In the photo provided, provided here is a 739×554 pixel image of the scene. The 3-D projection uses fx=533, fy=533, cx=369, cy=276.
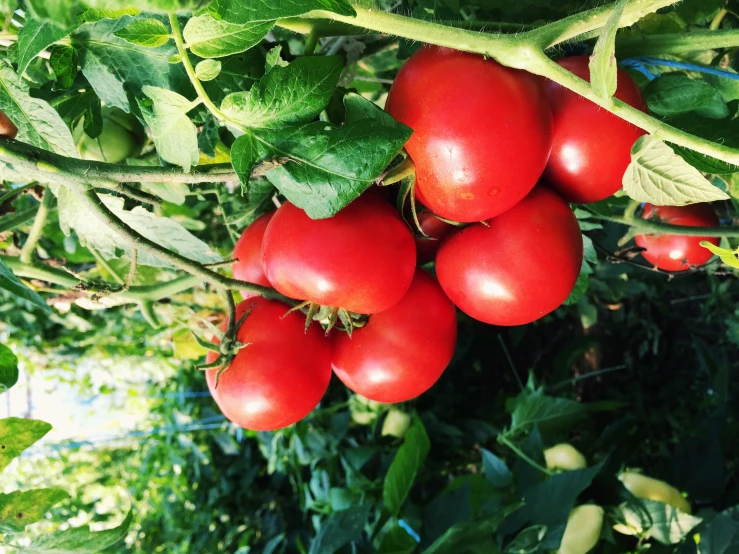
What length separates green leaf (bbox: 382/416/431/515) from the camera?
0.83 metres

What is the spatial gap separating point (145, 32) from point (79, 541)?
453mm

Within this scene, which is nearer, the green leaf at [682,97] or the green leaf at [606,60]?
the green leaf at [606,60]

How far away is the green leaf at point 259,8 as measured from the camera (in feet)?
0.82

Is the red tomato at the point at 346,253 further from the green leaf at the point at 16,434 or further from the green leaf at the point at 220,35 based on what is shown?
the green leaf at the point at 16,434

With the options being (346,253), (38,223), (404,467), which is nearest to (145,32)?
(346,253)

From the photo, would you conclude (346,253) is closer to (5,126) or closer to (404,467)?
(5,126)

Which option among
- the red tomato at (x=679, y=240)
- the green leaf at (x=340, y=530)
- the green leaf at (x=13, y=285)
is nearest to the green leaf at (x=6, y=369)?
the green leaf at (x=13, y=285)

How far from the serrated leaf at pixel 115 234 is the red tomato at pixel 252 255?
2 centimetres

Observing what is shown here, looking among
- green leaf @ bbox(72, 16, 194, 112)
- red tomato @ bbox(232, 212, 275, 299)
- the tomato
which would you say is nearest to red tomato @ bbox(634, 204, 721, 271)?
red tomato @ bbox(232, 212, 275, 299)

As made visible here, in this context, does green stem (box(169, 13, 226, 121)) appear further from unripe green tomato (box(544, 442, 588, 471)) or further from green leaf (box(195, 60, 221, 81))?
unripe green tomato (box(544, 442, 588, 471))

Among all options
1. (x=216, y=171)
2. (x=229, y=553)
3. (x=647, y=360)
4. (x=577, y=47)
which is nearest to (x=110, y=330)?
A: (x=229, y=553)

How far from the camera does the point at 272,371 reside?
497 millimetres

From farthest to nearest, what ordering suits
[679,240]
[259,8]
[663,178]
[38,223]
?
[679,240]
[38,223]
[663,178]
[259,8]

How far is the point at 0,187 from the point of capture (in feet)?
2.71
